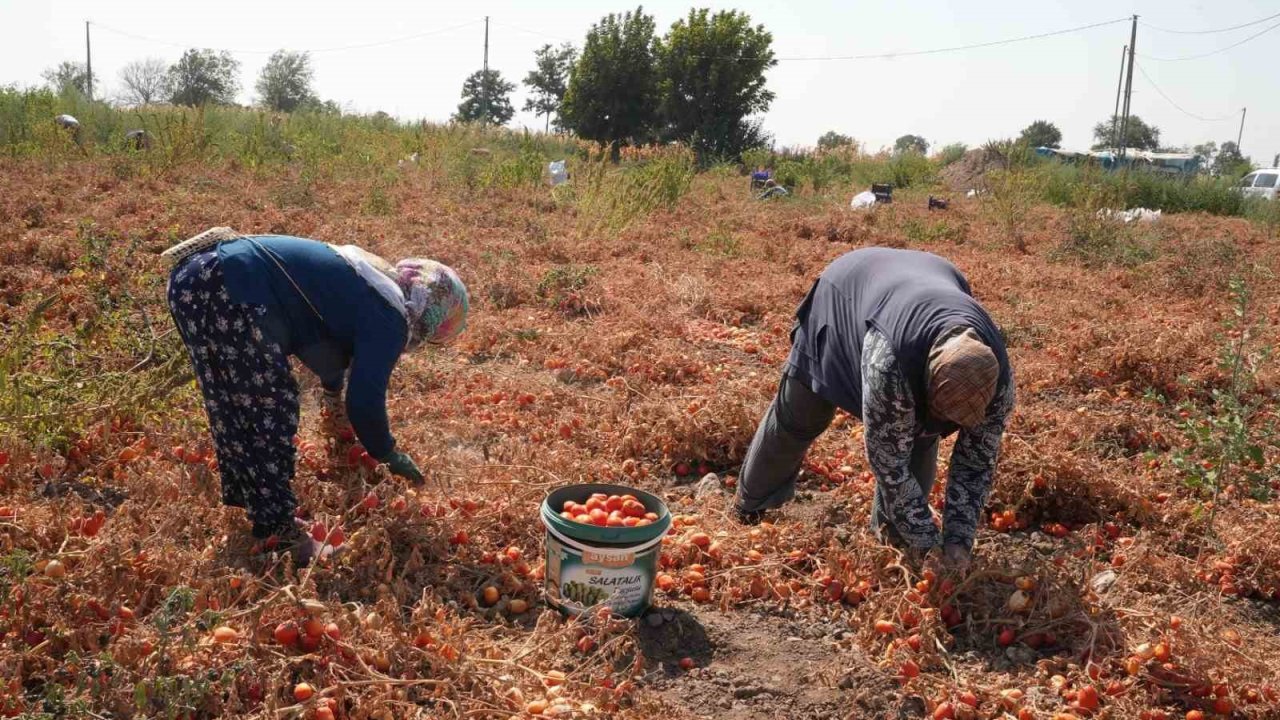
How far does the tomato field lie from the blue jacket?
0.54 meters

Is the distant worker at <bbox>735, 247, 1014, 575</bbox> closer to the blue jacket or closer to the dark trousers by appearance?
the dark trousers

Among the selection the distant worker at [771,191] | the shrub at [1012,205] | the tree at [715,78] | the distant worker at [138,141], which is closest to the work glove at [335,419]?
the distant worker at [138,141]

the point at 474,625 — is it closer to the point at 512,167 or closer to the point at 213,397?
the point at 213,397

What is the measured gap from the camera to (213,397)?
10.4 feet

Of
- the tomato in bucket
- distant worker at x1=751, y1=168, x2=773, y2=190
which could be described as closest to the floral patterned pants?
the tomato in bucket

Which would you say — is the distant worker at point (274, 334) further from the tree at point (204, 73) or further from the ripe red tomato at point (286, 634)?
the tree at point (204, 73)

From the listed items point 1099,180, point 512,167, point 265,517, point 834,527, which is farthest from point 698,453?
point 1099,180

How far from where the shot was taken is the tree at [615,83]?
3303 centimetres

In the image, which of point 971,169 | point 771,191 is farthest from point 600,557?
point 971,169

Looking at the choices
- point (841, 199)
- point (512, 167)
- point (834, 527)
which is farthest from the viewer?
point (841, 199)

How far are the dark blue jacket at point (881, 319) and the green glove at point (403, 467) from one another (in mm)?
1520

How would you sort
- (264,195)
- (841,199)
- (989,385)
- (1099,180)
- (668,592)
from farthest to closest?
(1099,180)
(841,199)
(264,195)
(668,592)
(989,385)

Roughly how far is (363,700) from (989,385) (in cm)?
198

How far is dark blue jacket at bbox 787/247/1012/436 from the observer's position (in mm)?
2961
